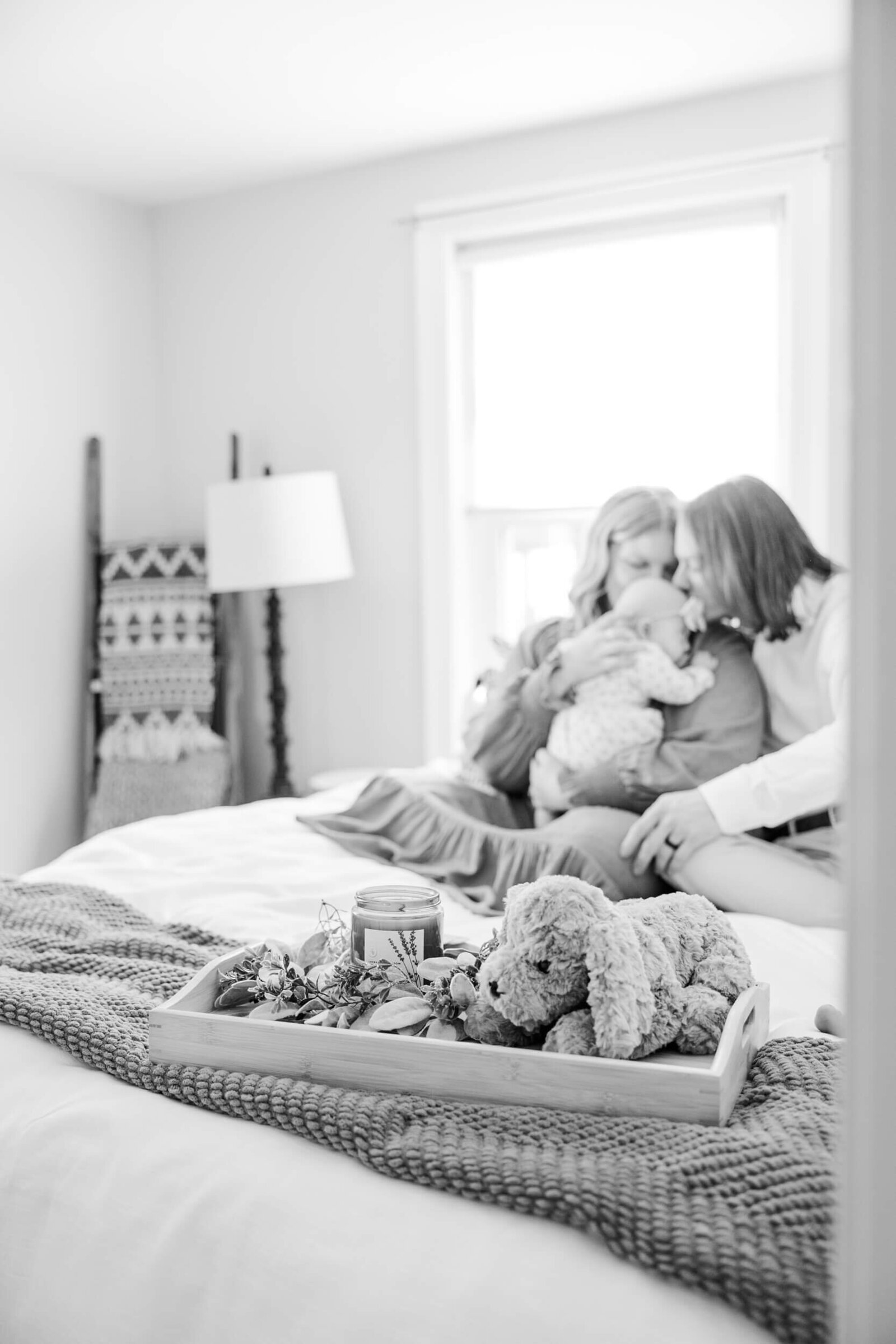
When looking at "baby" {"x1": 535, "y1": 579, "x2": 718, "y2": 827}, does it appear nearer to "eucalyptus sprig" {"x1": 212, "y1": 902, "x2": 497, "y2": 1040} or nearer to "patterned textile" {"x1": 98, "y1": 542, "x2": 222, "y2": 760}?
"eucalyptus sprig" {"x1": 212, "y1": 902, "x2": 497, "y2": 1040}

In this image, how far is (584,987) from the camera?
1.07 metres

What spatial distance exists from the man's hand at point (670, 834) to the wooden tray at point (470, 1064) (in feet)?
2.11

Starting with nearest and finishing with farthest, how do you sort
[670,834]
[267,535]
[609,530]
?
[670,834], [609,530], [267,535]

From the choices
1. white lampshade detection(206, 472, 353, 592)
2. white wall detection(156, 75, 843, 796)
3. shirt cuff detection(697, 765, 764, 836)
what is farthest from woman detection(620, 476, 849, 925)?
white wall detection(156, 75, 843, 796)

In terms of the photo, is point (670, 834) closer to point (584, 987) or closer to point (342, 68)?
point (584, 987)

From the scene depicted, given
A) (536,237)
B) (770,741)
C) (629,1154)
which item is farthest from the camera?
(536,237)

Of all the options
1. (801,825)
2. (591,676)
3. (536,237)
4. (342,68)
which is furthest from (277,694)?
(801,825)

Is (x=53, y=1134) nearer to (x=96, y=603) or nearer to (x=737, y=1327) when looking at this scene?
(x=737, y=1327)

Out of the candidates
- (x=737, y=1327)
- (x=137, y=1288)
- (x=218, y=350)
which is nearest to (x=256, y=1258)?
(x=137, y=1288)

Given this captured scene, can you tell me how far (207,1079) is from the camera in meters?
1.15

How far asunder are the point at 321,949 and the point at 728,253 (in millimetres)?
2671

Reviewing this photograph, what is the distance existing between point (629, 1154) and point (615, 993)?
5.0 inches

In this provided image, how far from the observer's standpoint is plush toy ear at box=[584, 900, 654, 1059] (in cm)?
103

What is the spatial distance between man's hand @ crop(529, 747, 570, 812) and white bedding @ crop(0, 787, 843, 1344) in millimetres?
824
